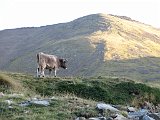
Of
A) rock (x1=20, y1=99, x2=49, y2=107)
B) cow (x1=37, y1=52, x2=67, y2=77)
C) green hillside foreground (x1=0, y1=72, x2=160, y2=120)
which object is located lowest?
green hillside foreground (x1=0, y1=72, x2=160, y2=120)

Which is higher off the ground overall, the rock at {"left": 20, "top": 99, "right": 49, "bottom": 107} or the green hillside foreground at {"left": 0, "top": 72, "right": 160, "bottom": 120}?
the rock at {"left": 20, "top": 99, "right": 49, "bottom": 107}

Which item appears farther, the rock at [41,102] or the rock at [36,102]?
the rock at [41,102]

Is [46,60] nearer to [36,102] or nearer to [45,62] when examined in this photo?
[45,62]

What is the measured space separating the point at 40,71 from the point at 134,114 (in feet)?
82.5

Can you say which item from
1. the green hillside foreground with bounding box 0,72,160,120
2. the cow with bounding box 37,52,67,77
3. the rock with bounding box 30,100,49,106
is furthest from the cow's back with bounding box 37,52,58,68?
the rock with bounding box 30,100,49,106

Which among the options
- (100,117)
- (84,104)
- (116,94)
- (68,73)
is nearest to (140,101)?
(116,94)

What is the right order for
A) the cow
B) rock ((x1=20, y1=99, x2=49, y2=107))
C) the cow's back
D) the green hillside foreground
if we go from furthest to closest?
the cow's back
the cow
the green hillside foreground
rock ((x1=20, y1=99, x2=49, y2=107))

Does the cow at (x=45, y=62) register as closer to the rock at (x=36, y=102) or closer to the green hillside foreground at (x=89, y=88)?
the green hillside foreground at (x=89, y=88)

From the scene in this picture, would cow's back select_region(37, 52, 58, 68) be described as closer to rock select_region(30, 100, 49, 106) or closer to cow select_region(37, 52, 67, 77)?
cow select_region(37, 52, 67, 77)

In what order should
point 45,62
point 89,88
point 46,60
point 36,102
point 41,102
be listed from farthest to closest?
point 46,60 < point 45,62 < point 89,88 < point 41,102 < point 36,102

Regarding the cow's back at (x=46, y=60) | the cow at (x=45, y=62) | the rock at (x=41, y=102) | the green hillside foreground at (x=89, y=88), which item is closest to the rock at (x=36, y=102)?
the rock at (x=41, y=102)

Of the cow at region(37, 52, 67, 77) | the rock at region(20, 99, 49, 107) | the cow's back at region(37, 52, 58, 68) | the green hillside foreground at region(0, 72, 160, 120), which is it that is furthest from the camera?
the cow's back at region(37, 52, 58, 68)

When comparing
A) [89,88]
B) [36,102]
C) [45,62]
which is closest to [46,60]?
[45,62]

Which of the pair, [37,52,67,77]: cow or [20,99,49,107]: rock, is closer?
[20,99,49,107]: rock
